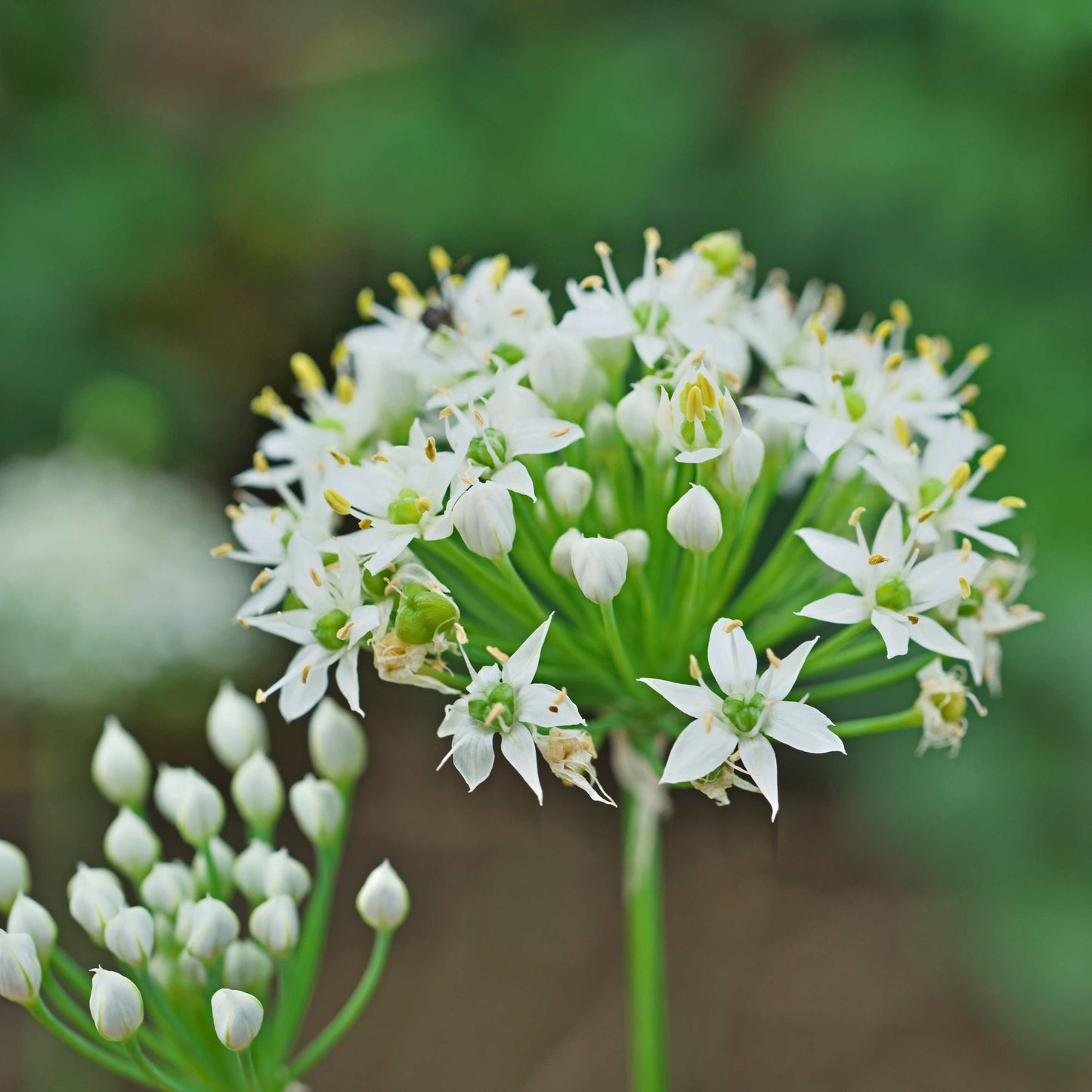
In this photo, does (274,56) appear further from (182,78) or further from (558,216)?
(558,216)

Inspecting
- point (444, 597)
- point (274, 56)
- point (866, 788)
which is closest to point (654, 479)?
point (444, 597)

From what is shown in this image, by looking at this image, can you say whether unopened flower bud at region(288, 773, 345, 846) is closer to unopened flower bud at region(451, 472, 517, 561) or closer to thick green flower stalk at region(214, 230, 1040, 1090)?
thick green flower stalk at region(214, 230, 1040, 1090)

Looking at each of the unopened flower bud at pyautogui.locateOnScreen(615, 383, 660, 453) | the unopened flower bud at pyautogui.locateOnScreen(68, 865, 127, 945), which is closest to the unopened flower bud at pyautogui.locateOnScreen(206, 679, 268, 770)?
the unopened flower bud at pyautogui.locateOnScreen(68, 865, 127, 945)

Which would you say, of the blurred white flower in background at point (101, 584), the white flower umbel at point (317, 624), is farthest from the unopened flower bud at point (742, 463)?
the blurred white flower in background at point (101, 584)

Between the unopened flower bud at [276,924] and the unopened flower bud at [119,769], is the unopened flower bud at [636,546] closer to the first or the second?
the unopened flower bud at [276,924]

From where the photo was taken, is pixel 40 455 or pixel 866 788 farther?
pixel 40 455

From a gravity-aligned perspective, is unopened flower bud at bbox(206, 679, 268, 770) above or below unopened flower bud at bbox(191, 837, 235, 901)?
above

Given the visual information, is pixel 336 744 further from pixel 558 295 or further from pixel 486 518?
pixel 558 295
